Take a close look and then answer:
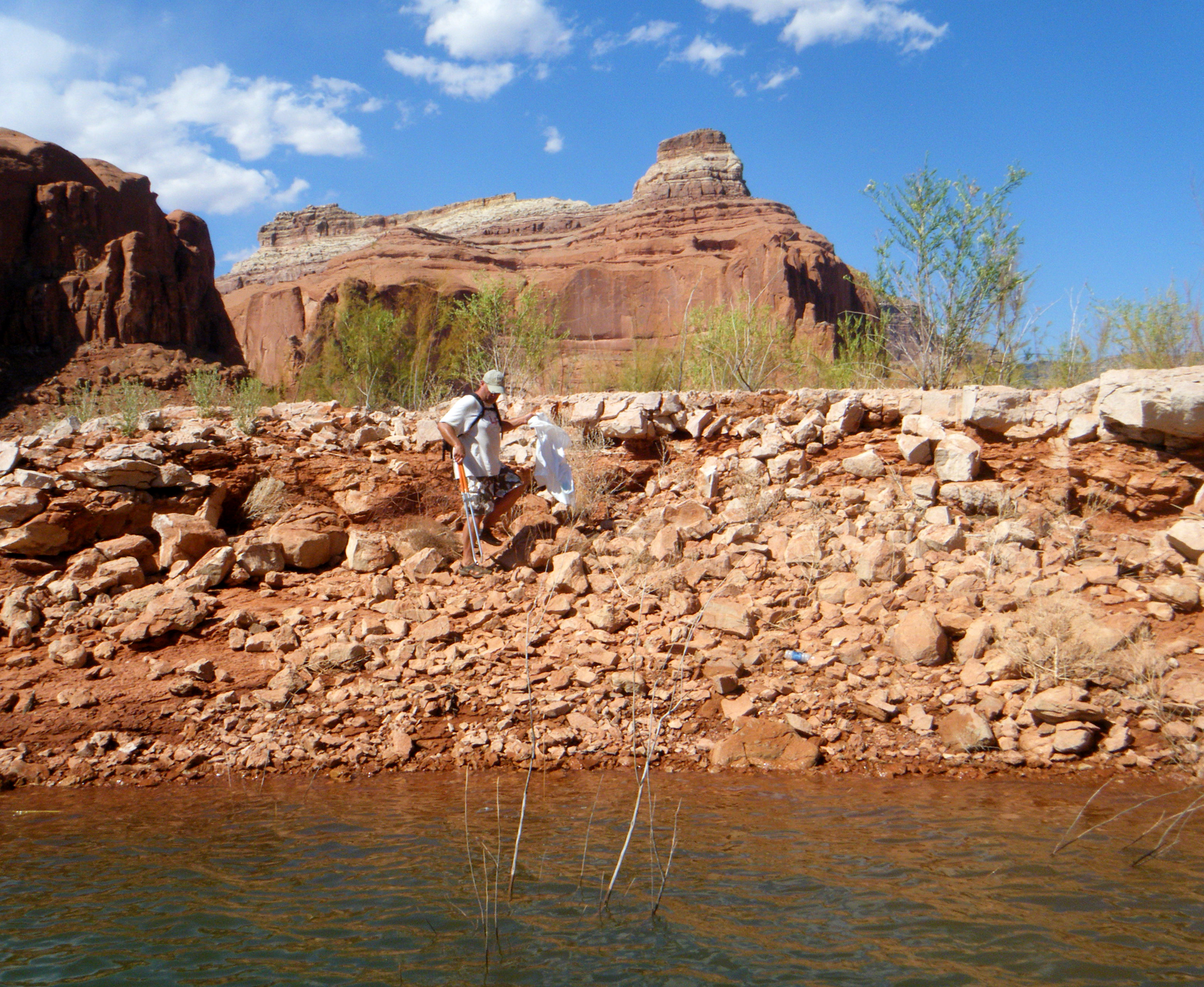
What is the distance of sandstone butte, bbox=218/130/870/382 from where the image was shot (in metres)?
41.3

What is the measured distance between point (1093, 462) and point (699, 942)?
555 centimetres

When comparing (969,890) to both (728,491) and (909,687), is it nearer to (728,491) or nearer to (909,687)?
(909,687)

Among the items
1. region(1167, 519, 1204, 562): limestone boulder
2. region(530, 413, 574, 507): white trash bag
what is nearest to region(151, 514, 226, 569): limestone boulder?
region(530, 413, 574, 507): white trash bag

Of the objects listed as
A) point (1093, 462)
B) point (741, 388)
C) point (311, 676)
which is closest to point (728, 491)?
point (741, 388)

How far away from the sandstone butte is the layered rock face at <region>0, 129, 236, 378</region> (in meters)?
4.29

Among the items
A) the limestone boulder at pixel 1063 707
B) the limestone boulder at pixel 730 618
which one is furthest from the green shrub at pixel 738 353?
the limestone boulder at pixel 1063 707

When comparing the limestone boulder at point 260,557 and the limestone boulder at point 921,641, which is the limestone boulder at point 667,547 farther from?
the limestone boulder at point 260,557

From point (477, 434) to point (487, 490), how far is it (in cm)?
45

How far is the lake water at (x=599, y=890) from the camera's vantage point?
8.04 ft

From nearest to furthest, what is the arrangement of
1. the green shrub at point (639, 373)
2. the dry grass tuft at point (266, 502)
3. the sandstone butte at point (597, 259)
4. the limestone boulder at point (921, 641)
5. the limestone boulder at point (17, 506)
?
the limestone boulder at point (921, 641) → the limestone boulder at point (17, 506) → the dry grass tuft at point (266, 502) → the green shrub at point (639, 373) → the sandstone butte at point (597, 259)

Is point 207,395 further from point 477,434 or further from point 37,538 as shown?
point 477,434

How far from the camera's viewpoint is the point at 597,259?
2089 inches

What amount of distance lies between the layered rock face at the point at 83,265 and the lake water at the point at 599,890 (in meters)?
25.6

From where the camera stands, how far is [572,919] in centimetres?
275
